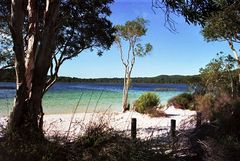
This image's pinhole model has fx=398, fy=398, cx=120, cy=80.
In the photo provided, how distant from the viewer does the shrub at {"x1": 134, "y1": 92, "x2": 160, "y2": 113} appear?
74.8ft

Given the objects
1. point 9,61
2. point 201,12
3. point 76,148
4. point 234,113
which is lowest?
point 76,148

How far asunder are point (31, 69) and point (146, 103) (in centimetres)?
1563

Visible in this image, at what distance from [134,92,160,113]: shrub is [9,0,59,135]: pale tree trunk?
14.8 meters

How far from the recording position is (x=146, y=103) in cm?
2302

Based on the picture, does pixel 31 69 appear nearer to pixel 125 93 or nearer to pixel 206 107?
pixel 206 107

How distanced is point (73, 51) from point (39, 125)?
26.4 ft

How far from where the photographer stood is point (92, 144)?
694cm

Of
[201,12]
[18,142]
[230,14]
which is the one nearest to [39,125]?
[18,142]

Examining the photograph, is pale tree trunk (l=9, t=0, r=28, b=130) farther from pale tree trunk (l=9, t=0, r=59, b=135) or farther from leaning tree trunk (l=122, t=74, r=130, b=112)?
leaning tree trunk (l=122, t=74, r=130, b=112)

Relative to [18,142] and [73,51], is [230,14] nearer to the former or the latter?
[73,51]

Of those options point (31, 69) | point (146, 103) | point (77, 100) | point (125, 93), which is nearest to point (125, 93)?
point (125, 93)

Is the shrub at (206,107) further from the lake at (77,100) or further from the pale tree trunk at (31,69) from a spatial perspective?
the pale tree trunk at (31,69)

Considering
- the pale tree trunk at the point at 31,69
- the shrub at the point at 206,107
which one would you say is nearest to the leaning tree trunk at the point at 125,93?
the shrub at the point at 206,107

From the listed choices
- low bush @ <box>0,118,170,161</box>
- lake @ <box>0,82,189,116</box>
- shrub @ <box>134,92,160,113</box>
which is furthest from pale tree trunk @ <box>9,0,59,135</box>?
shrub @ <box>134,92,160,113</box>
